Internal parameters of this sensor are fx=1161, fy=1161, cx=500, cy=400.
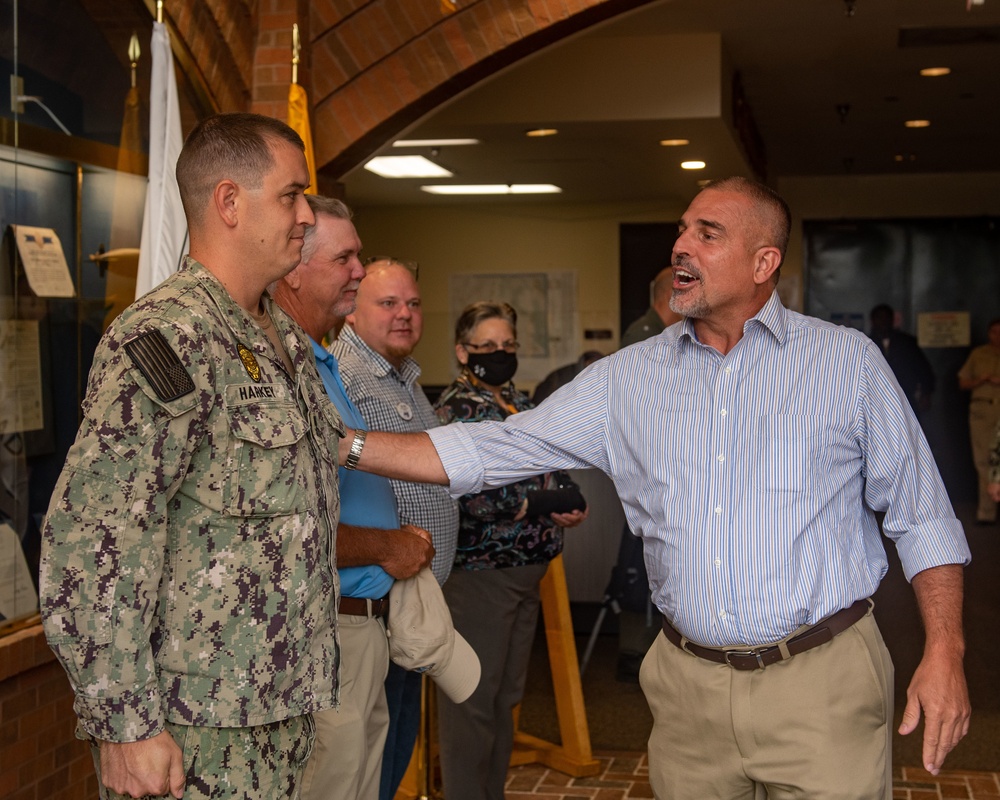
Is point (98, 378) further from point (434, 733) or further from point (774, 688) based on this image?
point (434, 733)

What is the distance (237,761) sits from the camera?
6.05ft

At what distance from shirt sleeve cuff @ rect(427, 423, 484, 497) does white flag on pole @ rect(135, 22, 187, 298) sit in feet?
3.94

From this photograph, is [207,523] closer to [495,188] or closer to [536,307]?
[495,188]

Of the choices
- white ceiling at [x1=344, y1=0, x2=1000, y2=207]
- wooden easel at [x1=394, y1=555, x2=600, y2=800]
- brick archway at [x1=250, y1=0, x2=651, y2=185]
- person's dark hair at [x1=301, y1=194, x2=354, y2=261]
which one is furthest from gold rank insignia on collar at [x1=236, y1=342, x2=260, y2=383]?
white ceiling at [x1=344, y1=0, x2=1000, y2=207]

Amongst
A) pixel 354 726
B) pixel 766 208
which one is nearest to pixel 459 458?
pixel 354 726

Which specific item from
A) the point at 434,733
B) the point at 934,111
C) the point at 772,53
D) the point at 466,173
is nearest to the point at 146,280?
the point at 434,733

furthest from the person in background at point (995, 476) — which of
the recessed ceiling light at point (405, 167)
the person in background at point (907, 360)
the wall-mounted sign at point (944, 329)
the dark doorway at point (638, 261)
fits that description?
the wall-mounted sign at point (944, 329)

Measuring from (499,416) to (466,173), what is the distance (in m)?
5.40

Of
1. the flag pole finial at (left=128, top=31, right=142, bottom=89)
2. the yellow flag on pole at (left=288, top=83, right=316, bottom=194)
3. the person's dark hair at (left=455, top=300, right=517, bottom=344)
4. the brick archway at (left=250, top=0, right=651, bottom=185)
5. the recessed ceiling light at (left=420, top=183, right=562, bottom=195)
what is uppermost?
the recessed ceiling light at (left=420, top=183, right=562, bottom=195)

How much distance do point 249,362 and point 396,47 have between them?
3.16m

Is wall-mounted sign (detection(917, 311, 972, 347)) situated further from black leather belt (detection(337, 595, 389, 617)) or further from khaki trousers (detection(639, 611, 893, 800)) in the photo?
black leather belt (detection(337, 595, 389, 617))

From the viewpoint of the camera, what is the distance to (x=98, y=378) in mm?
1740

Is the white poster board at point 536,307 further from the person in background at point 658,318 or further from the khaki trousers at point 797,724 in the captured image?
the khaki trousers at point 797,724

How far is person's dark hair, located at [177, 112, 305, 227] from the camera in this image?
192 cm
